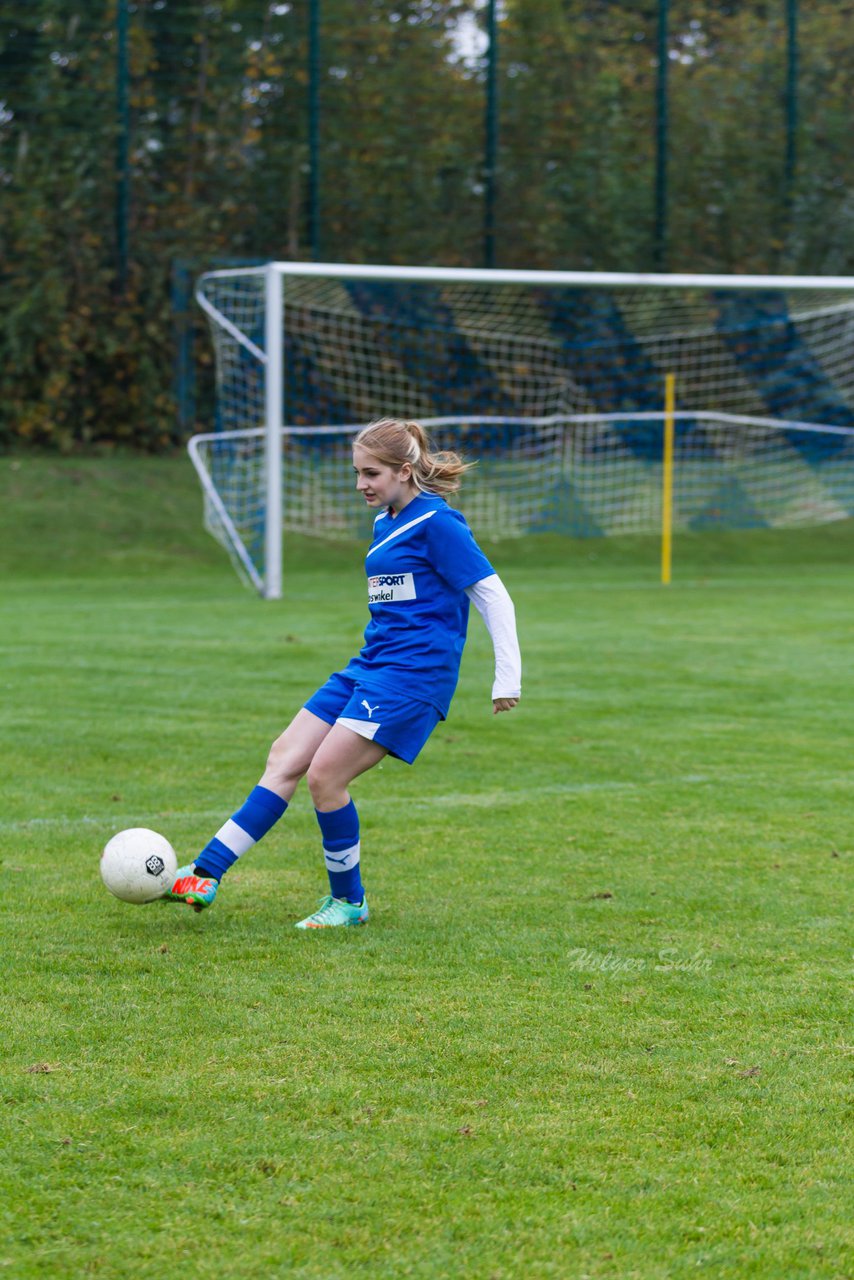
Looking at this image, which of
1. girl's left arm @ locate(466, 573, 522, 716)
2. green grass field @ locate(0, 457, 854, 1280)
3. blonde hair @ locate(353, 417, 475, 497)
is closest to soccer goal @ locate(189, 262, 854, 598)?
green grass field @ locate(0, 457, 854, 1280)

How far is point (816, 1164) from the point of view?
3189mm

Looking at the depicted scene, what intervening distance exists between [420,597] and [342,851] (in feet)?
2.76

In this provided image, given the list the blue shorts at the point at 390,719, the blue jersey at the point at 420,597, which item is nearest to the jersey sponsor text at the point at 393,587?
the blue jersey at the point at 420,597

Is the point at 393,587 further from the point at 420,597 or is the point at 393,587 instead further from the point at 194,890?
the point at 194,890

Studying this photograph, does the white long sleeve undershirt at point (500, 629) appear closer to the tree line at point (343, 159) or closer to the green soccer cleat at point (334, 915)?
the green soccer cleat at point (334, 915)

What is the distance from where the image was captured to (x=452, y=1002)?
13.8ft

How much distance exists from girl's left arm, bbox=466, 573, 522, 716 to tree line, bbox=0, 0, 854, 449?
1748 centimetres

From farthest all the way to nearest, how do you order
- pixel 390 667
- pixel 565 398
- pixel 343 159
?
1. pixel 343 159
2. pixel 565 398
3. pixel 390 667

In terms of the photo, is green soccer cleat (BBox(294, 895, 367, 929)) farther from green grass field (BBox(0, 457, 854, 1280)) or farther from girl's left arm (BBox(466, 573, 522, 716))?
girl's left arm (BBox(466, 573, 522, 716))

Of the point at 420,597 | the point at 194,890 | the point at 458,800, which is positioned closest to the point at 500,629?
the point at 420,597

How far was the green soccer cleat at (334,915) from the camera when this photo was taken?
4.95 metres

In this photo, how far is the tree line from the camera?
71.7ft

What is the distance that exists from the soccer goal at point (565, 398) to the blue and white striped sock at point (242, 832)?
1328 centimetres

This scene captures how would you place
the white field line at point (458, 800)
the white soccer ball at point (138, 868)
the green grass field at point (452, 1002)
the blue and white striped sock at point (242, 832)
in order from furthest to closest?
the white field line at point (458, 800), the blue and white striped sock at point (242, 832), the white soccer ball at point (138, 868), the green grass field at point (452, 1002)
